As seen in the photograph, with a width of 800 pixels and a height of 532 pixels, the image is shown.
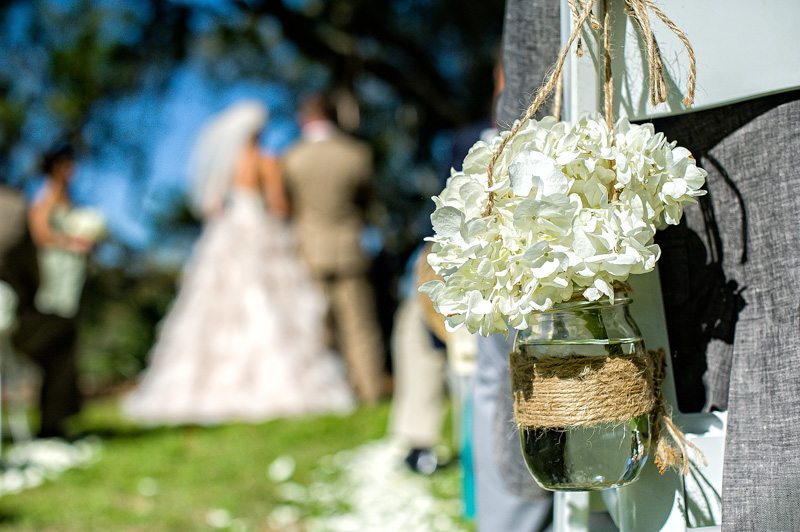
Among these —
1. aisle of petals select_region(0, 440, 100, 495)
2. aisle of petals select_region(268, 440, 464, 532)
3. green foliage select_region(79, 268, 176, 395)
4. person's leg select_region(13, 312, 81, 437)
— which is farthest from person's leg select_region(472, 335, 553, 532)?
green foliage select_region(79, 268, 176, 395)

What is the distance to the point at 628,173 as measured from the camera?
43.5 inches

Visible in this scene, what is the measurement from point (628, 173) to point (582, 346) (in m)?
0.24

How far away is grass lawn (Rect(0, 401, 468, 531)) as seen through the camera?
365 centimetres

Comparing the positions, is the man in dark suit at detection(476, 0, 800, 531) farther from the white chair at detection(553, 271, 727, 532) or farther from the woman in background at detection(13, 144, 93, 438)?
the woman in background at detection(13, 144, 93, 438)

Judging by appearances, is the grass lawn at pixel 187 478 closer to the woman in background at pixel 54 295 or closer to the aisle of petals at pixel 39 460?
the aisle of petals at pixel 39 460

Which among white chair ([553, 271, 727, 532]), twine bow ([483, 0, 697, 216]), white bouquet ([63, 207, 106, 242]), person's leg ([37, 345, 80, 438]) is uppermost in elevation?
white bouquet ([63, 207, 106, 242])

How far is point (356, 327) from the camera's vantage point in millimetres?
7402

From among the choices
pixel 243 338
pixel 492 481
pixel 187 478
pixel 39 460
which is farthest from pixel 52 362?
pixel 492 481

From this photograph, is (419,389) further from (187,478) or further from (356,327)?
(356,327)

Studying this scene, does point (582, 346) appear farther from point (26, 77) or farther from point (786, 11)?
point (26, 77)

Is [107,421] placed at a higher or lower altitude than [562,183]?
lower

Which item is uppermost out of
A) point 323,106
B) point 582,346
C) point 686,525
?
point 323,106

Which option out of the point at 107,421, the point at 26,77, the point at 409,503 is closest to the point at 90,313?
the point at 26,77

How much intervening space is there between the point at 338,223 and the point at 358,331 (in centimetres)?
94
